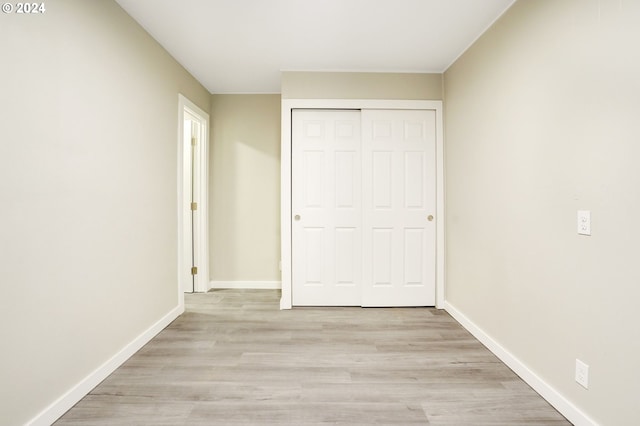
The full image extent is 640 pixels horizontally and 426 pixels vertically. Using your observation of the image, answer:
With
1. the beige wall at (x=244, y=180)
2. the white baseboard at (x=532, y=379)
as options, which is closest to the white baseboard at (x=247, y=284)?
the beige wall at (x=244, y=180)

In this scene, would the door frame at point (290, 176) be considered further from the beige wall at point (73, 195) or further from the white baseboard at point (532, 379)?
the beige wall at point (73, 195)

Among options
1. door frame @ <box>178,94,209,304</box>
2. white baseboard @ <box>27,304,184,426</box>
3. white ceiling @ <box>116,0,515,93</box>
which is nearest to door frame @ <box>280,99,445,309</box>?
white ceiling @ <box>116,0,515,93</box>

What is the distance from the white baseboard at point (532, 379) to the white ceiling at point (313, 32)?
96.0 inches

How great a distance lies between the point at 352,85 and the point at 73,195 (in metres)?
2.60

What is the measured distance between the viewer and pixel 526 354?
6.77 feet

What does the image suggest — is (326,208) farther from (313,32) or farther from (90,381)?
(90,381)

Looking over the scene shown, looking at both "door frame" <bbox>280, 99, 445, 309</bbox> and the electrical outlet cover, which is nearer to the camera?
the electrical outlet cover

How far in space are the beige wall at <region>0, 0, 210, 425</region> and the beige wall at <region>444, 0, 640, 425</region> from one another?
108 inches

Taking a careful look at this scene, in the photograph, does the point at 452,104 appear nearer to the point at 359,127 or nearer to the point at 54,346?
the point at 359,127

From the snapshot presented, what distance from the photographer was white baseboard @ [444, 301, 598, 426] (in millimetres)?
1646

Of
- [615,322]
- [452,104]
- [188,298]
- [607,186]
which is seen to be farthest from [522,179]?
[188,298]

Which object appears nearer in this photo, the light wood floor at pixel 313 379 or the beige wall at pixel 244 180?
the light wood floor at pixel 313 379

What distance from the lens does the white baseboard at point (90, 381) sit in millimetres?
1616

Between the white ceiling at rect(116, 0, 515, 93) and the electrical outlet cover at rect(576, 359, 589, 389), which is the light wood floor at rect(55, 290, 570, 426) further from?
the white ceiling at rect(116, 0, 515, 93)
